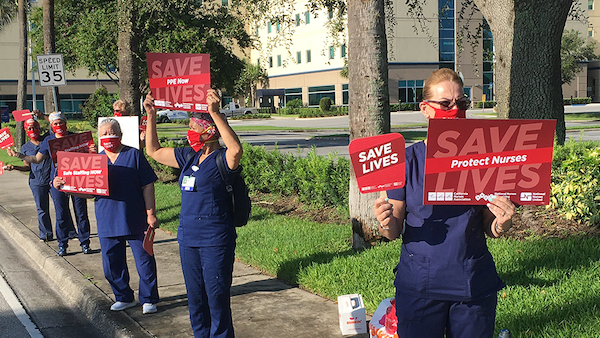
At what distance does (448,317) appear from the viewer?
310cm

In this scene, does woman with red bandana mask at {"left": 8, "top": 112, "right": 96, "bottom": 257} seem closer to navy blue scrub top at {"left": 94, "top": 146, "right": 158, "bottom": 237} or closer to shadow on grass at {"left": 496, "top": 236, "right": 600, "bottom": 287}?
navy blue scrub top at {"left": 94, "top": 146, "right": 158, "bottom": 237}

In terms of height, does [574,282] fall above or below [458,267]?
below

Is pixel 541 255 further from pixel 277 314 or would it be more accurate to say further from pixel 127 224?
pixel 127 224

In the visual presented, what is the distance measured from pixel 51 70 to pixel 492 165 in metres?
13.6

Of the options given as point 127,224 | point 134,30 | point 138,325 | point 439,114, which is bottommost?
point 138,325

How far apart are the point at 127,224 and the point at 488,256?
3.98 metres

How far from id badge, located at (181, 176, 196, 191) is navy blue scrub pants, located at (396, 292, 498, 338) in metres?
2.17

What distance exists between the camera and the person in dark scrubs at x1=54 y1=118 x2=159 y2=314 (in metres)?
6.05

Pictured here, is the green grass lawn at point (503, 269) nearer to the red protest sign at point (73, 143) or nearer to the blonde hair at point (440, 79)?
the blonde hair at point (440, 79)

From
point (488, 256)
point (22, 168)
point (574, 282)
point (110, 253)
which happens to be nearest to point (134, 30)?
point (22, 168)

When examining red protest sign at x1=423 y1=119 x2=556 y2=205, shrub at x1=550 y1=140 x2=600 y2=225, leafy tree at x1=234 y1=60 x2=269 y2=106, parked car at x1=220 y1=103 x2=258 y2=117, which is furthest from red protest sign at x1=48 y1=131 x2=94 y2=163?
leafy tree at x1=234 y1=60 x2=269 y2=106

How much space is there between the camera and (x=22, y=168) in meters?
9.63

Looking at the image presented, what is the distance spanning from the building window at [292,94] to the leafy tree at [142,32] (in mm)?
51617

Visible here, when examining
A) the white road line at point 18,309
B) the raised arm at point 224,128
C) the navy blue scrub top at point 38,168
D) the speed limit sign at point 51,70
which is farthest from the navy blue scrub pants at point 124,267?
the speed limit sign at point 51,70
